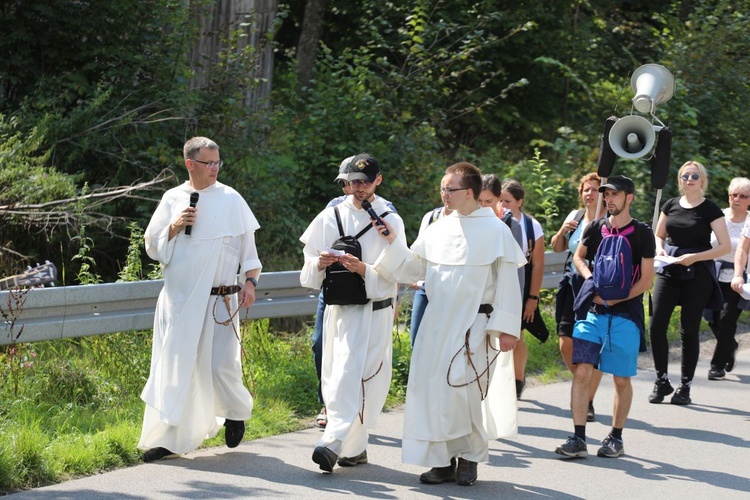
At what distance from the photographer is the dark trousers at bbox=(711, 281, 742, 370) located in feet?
33.7

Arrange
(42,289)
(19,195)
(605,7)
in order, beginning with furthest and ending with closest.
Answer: (605,7)
(19,195)
(42,289)

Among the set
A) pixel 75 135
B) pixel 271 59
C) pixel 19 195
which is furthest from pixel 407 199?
pixel 19 195

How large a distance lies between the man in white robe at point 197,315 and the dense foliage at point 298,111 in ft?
10.6

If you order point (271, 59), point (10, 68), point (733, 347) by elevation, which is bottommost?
point (733, 347)

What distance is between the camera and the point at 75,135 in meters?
11.6

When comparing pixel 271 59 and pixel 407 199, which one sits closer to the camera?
pixel 407 199

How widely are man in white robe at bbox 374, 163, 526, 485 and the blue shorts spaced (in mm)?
915

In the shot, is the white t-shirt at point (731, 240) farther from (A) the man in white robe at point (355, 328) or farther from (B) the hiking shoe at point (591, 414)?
(A) the man in white robe at point (355, 328)

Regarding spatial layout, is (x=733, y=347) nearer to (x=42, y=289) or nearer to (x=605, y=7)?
(x=42, y=289)

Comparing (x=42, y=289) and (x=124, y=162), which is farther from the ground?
(x=124, y=162)

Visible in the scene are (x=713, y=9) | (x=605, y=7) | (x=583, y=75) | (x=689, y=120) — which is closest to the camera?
(x=689, y=120)

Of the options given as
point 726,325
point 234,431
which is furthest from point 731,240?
A: point 234,431

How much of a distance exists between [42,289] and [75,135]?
4.38 meters

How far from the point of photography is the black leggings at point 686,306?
9391 mm
